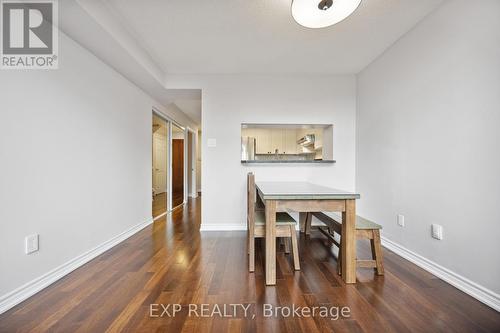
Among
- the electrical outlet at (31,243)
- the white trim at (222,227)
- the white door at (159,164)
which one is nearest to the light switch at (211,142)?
the white trim at (222,227)

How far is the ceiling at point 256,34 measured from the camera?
1736mm

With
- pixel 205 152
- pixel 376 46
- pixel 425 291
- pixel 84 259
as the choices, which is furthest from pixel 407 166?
pixel 84 259

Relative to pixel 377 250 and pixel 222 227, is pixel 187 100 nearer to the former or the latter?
pixel 222 227

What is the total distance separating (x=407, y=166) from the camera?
2072 millimetres

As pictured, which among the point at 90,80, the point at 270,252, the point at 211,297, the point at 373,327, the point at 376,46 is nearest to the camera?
the point at 373,327

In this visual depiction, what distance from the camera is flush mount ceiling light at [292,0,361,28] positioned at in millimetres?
1390

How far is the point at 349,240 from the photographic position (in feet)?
5.33

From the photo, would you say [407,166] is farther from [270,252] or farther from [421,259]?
[270,252]

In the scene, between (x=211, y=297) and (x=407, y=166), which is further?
(x=407, y=166)

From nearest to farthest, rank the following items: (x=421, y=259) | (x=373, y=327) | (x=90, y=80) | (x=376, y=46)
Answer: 1. (x=373, y=327)
2. (x=421, y=259)
3. (x=90, y=80)
4. (x=376, y=46)

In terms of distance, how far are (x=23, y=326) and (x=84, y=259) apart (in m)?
0.83

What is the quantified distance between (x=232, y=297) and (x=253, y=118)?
7.54 feet

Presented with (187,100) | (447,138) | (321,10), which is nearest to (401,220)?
(447,138)

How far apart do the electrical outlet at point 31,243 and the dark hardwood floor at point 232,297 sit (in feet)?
1.11
